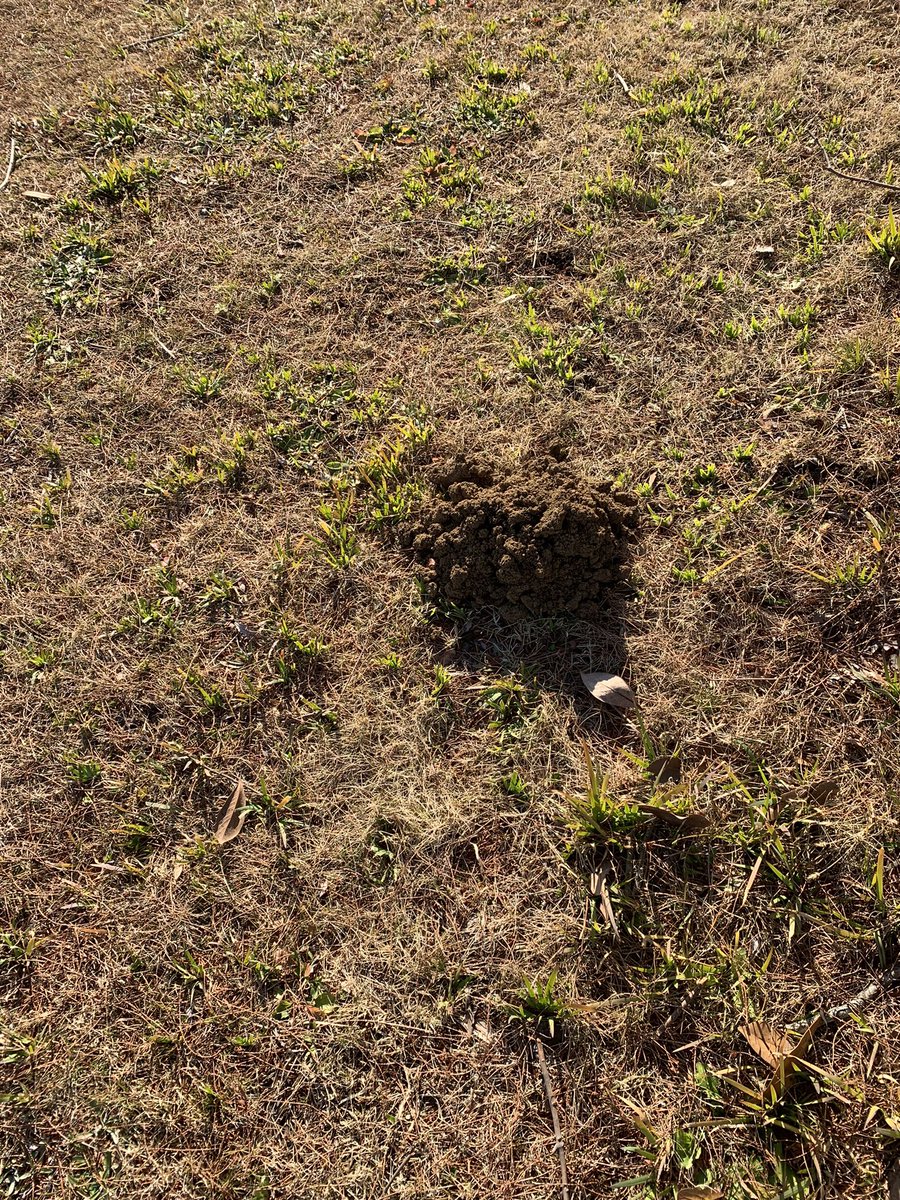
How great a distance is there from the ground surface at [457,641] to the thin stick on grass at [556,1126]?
0.01 m

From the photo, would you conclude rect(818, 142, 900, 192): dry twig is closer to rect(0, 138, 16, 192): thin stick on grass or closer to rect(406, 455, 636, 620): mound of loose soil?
rect(406, 455, 636, 620): mound of loose soil

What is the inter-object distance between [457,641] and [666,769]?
804 mm

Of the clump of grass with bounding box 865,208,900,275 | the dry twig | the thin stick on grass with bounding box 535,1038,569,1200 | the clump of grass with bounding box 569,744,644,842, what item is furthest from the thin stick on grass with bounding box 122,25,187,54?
the thin stick on grass with bounding box 535,1038,569,1200

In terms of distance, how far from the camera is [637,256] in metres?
3.40

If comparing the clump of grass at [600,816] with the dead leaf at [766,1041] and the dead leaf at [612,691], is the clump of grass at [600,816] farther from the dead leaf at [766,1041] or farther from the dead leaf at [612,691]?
the dead leaf at [766,1041]

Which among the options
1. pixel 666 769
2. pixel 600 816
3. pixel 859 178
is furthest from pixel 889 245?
pixel 600 816

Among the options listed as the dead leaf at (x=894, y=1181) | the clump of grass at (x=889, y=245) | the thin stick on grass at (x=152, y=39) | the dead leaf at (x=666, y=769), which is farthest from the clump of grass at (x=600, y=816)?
the thin stick on grass at (x=152, y=39)

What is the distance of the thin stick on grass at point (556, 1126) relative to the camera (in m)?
1.86

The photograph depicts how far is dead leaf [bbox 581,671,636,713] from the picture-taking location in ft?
8.06

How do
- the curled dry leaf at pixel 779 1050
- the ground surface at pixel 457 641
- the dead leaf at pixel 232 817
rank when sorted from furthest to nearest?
the dead leaf at pixel 232 817
the ground surface at pixel 457 641
the curled dry leaf at pixel 779 1050

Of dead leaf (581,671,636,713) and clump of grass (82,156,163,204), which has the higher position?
clump of grass (82,156,163,204)

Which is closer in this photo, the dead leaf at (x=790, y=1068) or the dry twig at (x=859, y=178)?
the dead leaf at (x=790, y=1068)

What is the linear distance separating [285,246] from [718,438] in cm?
236

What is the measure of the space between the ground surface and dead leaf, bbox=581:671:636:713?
0.20 feet
